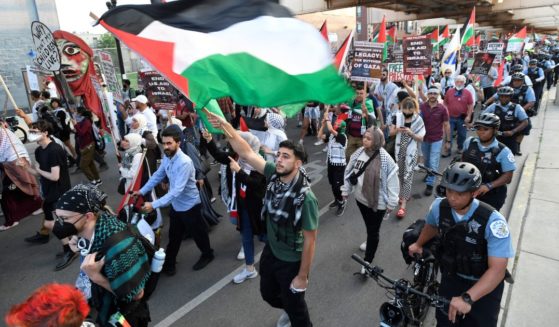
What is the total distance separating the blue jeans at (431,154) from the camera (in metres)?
7.14

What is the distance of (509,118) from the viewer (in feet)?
20.6

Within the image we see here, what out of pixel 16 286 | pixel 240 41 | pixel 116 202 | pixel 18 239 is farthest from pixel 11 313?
pixel 116 202

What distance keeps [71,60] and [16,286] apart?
365cm

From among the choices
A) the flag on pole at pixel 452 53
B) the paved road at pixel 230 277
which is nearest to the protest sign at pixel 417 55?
the flag on pole at pixel 452 53

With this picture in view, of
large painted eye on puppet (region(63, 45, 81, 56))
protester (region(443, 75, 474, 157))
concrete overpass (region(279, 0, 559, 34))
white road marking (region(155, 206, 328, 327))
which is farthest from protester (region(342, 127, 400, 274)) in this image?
concrete overpass (region(279, 0, 559, 34))

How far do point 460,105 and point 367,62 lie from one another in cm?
274

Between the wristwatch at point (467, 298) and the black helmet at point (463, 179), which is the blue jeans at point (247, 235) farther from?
the wristwatch at point (467, 298)

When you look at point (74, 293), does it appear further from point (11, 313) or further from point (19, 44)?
point (19, 44)

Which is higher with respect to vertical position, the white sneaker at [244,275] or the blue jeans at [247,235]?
the blue jeans at [247,235]

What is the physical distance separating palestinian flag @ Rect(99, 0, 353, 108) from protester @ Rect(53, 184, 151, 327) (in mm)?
1018

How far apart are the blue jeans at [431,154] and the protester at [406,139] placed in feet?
3.39

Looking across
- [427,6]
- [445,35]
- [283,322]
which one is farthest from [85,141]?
[427,6]

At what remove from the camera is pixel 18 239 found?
20.8ft

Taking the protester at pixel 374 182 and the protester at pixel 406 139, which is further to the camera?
the protester at pixel 406 139
